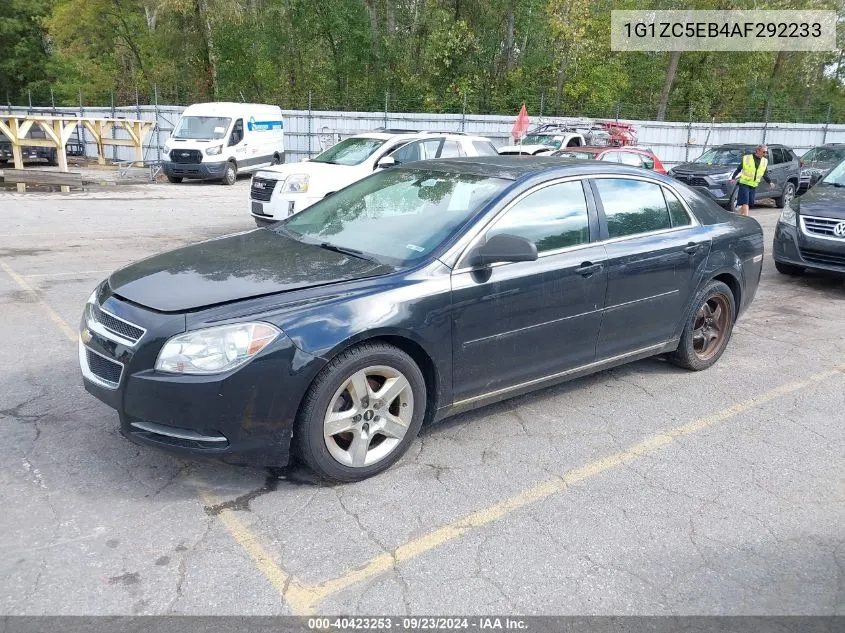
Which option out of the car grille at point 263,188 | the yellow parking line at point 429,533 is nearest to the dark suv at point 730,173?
the car grille at point 263,188

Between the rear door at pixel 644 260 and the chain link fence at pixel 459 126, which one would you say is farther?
the chain link fence at pixel 459 126

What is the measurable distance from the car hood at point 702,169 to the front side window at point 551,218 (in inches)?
572

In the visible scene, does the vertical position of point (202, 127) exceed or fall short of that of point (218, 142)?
it exceeds it

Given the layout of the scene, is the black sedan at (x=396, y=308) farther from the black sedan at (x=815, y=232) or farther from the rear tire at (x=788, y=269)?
the rear tire at (x=788, y=269)

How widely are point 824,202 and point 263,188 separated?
26.4 feet

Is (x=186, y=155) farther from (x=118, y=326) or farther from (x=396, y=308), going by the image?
(x=396, y=308)

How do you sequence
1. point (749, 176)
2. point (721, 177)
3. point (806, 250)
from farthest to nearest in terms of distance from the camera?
point (721, 177) → point (749, 176) → point (806, 250)

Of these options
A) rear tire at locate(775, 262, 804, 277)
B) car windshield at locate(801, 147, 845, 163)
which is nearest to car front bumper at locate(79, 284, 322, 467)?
rear tire at locate(775, 262, 804, 277)

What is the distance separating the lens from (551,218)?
4.44m

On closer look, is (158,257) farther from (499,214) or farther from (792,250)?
(792,250)

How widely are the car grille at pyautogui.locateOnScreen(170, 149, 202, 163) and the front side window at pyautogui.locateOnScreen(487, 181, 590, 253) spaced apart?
59.0 feet

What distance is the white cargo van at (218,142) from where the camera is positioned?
2053cm

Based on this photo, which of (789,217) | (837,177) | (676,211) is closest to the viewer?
(676,211)

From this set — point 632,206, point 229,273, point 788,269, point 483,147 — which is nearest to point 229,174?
point 483,147
